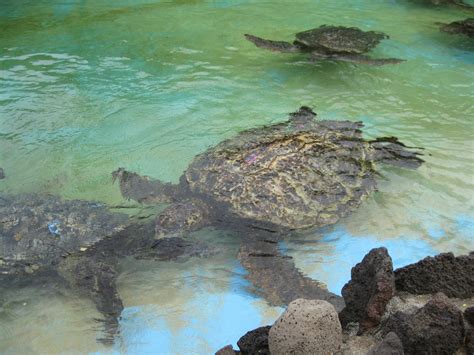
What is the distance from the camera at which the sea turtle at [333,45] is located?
6.79 meters

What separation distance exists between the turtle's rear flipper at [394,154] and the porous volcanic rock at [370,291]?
207cm

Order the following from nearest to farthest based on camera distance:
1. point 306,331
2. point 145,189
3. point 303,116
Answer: point 306,331
point 145,189
point 303,116

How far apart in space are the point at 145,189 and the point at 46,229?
0.94m

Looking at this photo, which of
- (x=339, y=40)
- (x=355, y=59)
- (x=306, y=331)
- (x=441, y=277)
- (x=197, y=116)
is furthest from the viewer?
(x=339, y=40)

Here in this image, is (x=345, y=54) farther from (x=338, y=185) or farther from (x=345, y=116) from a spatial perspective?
(x=338, y=185)

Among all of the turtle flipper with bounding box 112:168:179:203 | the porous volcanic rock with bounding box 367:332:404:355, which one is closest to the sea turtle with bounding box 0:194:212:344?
the turtle flipper with bounding box 112:168:179:203

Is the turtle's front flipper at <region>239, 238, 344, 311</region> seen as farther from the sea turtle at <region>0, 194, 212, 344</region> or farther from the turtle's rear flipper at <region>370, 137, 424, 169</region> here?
the turtle's rear flipper at <region>370, 137, 424, 169</region>

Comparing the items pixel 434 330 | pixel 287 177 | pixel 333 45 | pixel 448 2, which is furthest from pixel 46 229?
pixel 448 2

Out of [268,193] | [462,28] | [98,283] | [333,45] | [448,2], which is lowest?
[98,283]

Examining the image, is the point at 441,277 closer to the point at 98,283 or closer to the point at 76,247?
the point at 98,283

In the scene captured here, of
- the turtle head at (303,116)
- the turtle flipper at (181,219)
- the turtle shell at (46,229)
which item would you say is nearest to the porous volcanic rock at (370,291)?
the turtle flipper at (181,219)

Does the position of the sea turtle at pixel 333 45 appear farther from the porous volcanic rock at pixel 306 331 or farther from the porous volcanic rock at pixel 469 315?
the porous volcanic rock at pixel 306 331

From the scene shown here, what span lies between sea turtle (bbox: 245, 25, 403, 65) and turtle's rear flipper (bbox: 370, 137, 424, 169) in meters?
1.99

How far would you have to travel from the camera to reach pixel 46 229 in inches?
144
